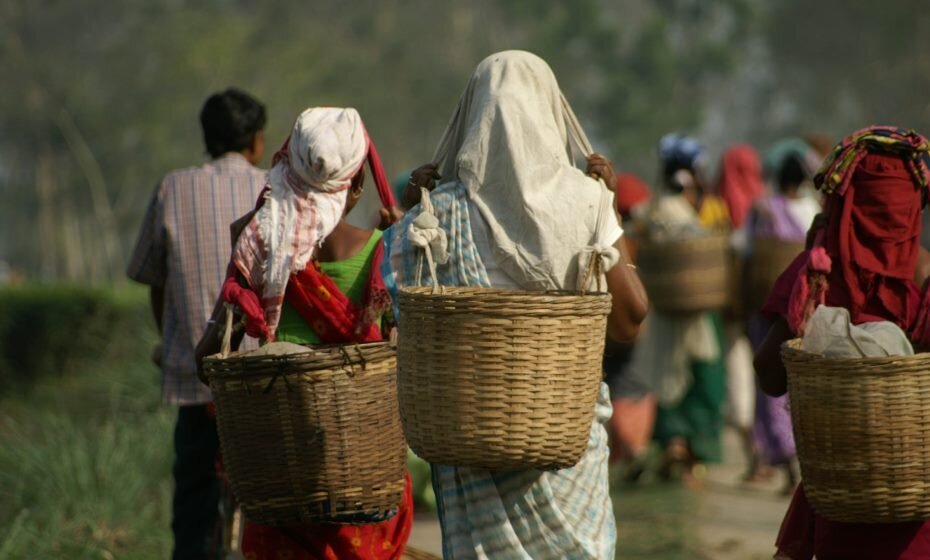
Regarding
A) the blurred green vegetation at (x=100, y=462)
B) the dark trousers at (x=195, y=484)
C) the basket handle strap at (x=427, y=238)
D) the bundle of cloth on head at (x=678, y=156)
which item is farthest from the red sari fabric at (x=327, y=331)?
the bundle of cloth on head at (x=678, y=156)

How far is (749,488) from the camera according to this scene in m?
9.98

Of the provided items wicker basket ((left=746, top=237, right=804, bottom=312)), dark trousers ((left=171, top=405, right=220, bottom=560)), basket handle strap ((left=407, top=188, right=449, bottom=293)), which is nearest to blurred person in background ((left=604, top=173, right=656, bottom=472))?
wicker basket ((left=746, top=237, right=804, bottom=312))

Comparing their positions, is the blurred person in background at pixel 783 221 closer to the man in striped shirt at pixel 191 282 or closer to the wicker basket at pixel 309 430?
the man in striped shirt at pixel 191 282

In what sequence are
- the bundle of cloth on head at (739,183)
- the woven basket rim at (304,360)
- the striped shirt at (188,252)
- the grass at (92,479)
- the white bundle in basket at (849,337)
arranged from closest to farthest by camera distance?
the white bundle in basket at (849,337), the woven basket rim at (304,360), the striped shirt at (188,252), the grass at (92,479), the bundle of cloth on head at (739,183)

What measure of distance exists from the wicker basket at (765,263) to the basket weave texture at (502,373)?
5.25m

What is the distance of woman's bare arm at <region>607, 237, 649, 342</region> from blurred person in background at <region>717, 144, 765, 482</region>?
5.40m

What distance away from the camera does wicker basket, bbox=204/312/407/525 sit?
13.5 ft

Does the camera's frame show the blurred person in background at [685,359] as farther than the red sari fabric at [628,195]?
No

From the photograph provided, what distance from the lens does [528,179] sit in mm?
4070

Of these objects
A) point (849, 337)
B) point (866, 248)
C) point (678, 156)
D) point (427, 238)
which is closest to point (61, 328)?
point (678, 156)

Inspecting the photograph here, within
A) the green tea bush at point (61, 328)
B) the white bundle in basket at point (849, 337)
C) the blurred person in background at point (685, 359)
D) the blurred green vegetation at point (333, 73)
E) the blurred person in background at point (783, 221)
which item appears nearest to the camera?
the white bundle in basket at point (849, 337)

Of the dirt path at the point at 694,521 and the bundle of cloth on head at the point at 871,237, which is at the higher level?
the bundle of cloth on head at the point at 871,237

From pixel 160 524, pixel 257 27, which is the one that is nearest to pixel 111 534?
pixel 160 524

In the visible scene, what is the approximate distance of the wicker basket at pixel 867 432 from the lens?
3.86m
